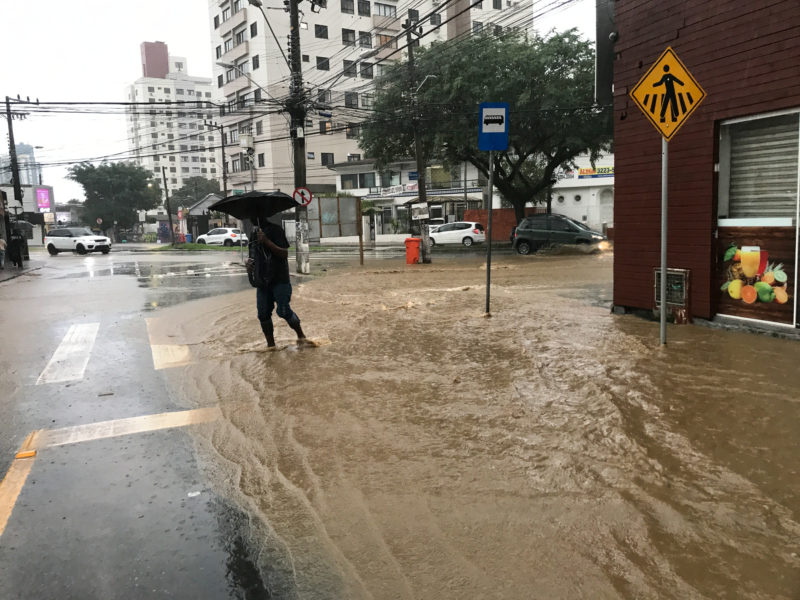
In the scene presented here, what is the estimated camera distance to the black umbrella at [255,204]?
22.8ft

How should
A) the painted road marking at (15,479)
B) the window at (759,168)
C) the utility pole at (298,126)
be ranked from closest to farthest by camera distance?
the painted road marking at (15,479) → the window at (759,168) → the utility pole at (298,126)

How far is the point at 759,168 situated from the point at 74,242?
127 feet

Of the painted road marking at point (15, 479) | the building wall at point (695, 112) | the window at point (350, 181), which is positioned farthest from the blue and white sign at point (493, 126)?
the window at point (350, 181)

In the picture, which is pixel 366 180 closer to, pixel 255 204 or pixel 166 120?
pixel 255 204

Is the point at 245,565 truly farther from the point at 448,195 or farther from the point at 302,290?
the point at 448,195

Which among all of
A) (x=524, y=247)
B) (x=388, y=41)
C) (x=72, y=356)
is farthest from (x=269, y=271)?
(x=388, y=41)

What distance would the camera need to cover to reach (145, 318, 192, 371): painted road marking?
23.1 feet

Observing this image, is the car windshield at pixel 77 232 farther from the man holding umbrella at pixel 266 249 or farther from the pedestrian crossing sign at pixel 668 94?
the pedestrian crossing sign at pixel 668 94

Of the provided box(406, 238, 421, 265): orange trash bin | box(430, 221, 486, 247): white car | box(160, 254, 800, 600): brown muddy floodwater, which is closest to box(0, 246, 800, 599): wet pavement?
box(160, 254, 800, 600): brown muddy floodwater

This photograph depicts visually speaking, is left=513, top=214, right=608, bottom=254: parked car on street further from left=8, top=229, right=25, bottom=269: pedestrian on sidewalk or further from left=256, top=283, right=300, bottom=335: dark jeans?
left=8, top=229, right=25, bottom=269: pedestrian on sidewalk

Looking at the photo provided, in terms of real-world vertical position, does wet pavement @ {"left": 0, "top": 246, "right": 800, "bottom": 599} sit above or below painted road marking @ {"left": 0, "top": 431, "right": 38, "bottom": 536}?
below

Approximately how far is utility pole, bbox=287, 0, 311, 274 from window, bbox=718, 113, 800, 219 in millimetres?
13414

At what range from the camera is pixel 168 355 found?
7516 millimetres

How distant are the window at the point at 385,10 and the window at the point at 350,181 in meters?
19.0
